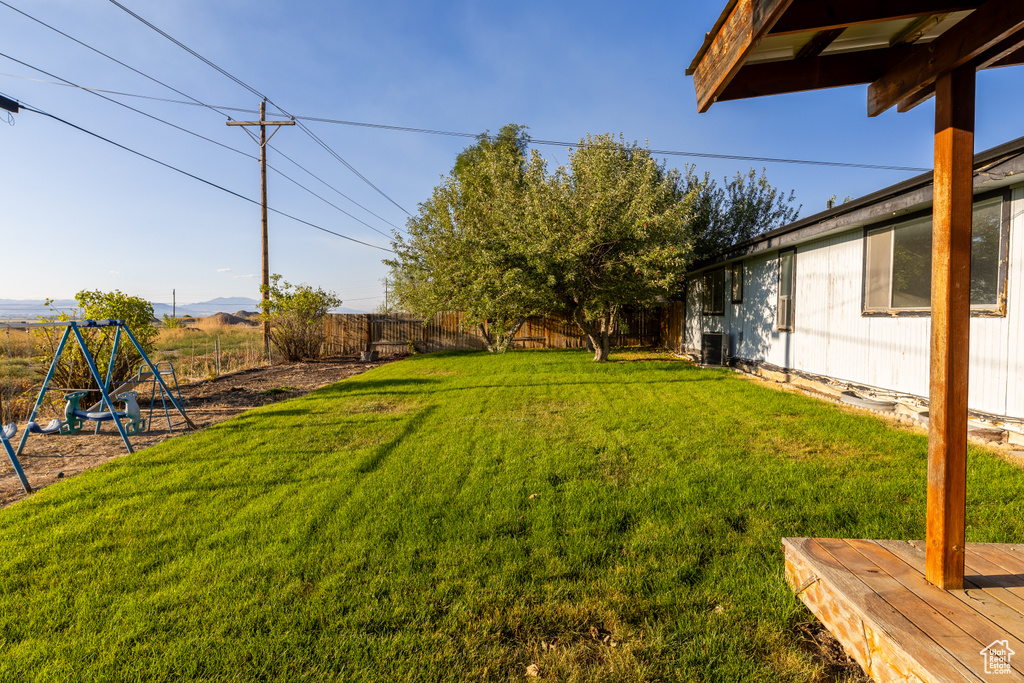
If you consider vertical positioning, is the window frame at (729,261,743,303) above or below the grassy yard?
above

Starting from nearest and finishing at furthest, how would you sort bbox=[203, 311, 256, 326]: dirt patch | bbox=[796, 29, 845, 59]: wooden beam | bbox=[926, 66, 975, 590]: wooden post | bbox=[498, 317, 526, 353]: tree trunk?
bbox=[926, 66, 975, 590]: wooden post → bbox=[796, 29, 845, 59]: wooden beam → bbox=[498, 317, 526, 353]: tree trunk → bbox=[203, 311, 256, 326]: dirt patch

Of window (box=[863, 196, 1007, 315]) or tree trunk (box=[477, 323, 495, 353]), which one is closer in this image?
window (box=[863, 196, 1007, 315])

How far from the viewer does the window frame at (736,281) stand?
37.2 feet

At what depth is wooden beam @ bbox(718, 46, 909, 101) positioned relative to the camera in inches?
98.4

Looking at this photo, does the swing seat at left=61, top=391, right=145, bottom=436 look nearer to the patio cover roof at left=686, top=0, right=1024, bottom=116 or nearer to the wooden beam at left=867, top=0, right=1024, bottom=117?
the patio cover roof at left=686, top=0, right=1024, bottom=116

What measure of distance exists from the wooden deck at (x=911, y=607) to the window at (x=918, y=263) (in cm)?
309

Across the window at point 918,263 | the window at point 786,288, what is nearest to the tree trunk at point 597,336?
the window at point 786,288

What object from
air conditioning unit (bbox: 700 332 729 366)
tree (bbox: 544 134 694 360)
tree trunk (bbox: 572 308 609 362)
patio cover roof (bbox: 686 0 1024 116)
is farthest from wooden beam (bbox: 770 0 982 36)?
air conditioning unit (bbox: 700 332 729 366)

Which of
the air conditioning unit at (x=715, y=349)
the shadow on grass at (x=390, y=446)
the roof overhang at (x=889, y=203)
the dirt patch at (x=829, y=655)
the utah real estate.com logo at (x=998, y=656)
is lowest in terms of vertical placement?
the dirt patch at (x=829, y=655)

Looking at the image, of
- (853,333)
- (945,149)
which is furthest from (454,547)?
(853,333)

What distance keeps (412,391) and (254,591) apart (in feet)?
20.7

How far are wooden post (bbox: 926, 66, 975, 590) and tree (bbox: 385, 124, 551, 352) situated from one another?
27.5ft

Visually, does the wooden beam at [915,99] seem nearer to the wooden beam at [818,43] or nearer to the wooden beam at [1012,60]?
the wooden beam at [1012,60]

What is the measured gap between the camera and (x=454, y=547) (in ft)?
9.73
